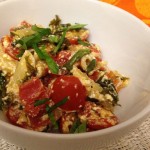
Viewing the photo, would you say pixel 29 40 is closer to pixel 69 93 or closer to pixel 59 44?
pixel 59 44

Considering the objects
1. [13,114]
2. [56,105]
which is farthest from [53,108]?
[13,114]

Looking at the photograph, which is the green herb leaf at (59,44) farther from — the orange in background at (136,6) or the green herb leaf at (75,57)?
the orange in background at (136,6)

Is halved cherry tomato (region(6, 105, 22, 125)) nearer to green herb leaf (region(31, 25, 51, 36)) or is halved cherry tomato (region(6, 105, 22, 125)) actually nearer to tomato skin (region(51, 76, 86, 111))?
tomato skin (region(51, 76, 86, 111))

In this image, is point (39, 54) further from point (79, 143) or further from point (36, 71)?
point (79, 143)

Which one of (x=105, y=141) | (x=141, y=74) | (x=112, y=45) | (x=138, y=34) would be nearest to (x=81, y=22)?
(x=112, y=45)

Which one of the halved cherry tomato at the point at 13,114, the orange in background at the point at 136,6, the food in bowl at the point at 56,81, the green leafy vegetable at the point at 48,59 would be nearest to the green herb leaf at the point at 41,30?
the food in bowl at the point at 56,81
